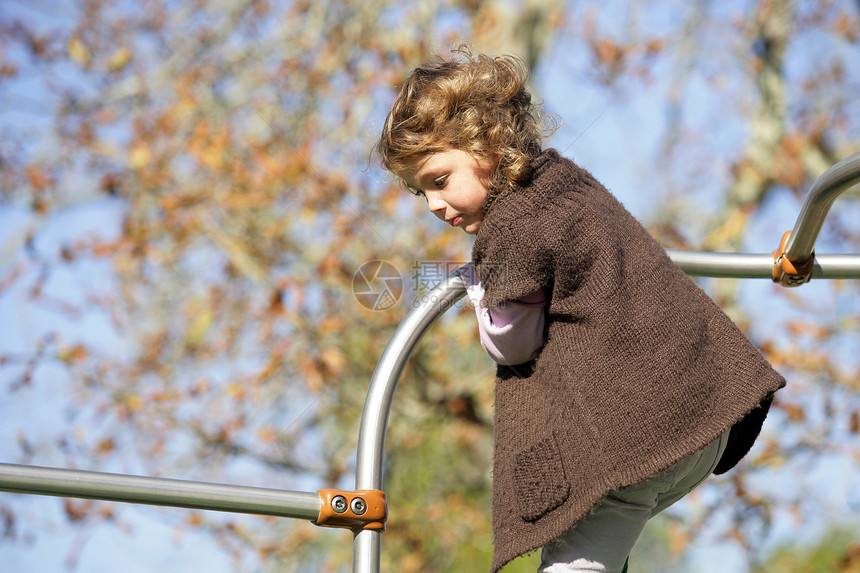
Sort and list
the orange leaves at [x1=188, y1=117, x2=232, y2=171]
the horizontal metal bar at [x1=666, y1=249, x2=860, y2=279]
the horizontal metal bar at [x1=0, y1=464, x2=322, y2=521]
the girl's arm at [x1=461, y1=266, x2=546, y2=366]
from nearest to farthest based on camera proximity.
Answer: the horizontal metal bar at [x1=0, y1=464, x2=322, y2=521], the girl's arm at [x1=461, y1=266, x2=546, y2=366], the horizontal metal bar at [x1=666, y1=249, x2=860, y2=279], the orange leaves at [x1=188, y1=117, x2=232, y2=171]

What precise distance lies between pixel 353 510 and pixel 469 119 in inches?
20.4

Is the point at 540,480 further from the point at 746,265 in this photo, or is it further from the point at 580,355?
the point at 746,265

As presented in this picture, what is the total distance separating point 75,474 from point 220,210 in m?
3.02

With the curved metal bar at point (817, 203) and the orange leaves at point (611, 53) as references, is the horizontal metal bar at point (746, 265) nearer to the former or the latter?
the curved metal bar at point (817, 203)

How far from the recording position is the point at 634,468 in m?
0.98

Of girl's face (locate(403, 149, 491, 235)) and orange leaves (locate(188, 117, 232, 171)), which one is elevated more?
orange leaves (locate(188, 117, 232, 171))

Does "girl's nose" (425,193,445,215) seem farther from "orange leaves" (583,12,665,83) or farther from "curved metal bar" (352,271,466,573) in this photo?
"orange leaves" (583,12,665,83)

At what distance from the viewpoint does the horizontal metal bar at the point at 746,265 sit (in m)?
1.29

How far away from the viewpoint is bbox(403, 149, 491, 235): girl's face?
3.62 ft

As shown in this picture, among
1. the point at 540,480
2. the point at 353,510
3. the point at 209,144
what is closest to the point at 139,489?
the point at 353,510

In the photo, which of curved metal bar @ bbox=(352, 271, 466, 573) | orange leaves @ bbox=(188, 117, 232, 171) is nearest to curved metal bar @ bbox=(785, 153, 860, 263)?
curved metal bar @ bbox=(352, 271, 466, 573)

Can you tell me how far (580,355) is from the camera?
1021 mm

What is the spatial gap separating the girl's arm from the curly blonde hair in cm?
15

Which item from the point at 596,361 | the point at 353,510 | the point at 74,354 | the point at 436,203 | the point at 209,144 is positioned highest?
the point at 209,144
